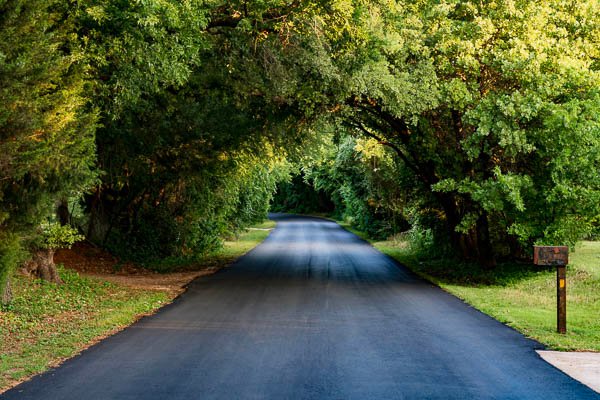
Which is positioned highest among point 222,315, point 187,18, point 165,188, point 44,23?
point 187,18

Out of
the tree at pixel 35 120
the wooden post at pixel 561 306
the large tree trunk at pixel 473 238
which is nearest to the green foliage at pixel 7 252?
the tree at pixel 35 120

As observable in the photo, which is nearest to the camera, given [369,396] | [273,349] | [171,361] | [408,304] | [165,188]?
[369,396]

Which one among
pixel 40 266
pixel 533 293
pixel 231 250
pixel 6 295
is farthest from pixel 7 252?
pixel 231 250

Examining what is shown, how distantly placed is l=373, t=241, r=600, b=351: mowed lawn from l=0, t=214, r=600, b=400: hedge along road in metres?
0.54

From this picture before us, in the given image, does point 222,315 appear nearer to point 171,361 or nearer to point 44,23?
point 171,361

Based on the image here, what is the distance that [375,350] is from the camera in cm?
898

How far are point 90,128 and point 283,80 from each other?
570 cm

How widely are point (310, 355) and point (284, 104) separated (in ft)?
35.6

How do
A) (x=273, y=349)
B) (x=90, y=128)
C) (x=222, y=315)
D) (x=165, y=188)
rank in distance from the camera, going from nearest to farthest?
(x=273, y=349)
(x=90, y=128)
(x=222, y=315)
(x=165, y=188)

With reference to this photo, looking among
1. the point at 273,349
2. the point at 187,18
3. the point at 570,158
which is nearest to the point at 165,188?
the point at 187,18

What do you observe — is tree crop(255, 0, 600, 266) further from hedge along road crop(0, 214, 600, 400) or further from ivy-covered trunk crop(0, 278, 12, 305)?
ivy-covered trunk crop(0, 278, 12, 305)

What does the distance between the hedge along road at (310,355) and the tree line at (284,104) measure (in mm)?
3213

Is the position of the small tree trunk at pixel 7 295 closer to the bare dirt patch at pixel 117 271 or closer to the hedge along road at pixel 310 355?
the hedge along road at pixel 310 355

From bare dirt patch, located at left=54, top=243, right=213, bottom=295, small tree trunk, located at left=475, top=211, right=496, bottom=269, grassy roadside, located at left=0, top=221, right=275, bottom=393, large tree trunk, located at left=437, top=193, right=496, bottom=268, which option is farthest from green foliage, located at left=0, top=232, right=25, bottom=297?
small tree trunk, located at left=475, top=211, right=496, bottom=269
